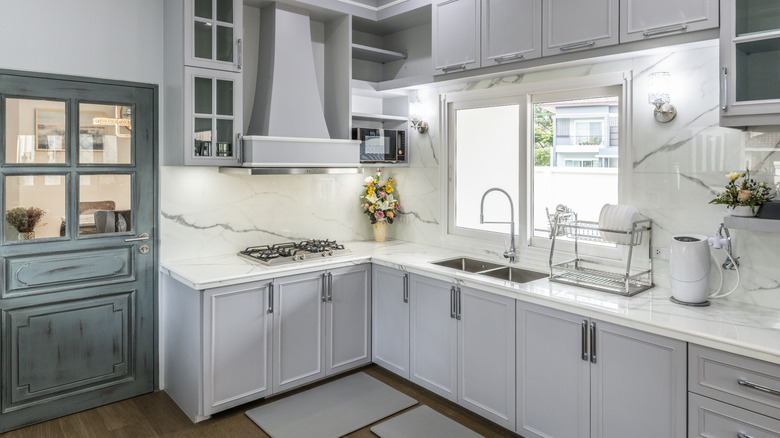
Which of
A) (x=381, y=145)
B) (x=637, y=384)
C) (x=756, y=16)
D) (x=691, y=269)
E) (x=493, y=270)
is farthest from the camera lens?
(x=381, y=145)

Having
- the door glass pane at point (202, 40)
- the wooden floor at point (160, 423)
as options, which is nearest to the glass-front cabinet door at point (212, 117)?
the door glass pane at point (202, 40)

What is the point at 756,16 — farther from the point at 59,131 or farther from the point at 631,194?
the point at 59,131

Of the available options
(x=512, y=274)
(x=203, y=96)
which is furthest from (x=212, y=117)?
(x=512, y=274)

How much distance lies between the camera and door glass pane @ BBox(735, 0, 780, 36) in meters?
2.10

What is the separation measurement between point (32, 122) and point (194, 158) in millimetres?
909

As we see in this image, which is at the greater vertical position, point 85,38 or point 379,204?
point 85,38

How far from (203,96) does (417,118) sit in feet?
5.65

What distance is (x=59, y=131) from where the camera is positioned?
9.90 feet

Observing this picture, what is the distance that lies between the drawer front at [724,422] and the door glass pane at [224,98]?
117 inches

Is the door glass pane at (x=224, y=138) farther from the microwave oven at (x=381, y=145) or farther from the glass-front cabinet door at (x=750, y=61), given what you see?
the glass-front cabinet door at (x=750, y=61)

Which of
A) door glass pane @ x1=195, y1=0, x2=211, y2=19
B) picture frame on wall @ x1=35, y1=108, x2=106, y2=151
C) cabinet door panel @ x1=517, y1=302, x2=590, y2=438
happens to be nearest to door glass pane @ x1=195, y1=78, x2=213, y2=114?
door glass pane @ x1=195, y1=0, x2=211, y2=19

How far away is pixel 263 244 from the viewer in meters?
3.88

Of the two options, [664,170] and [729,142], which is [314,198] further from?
[729,142]

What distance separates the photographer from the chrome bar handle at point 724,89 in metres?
2.20
